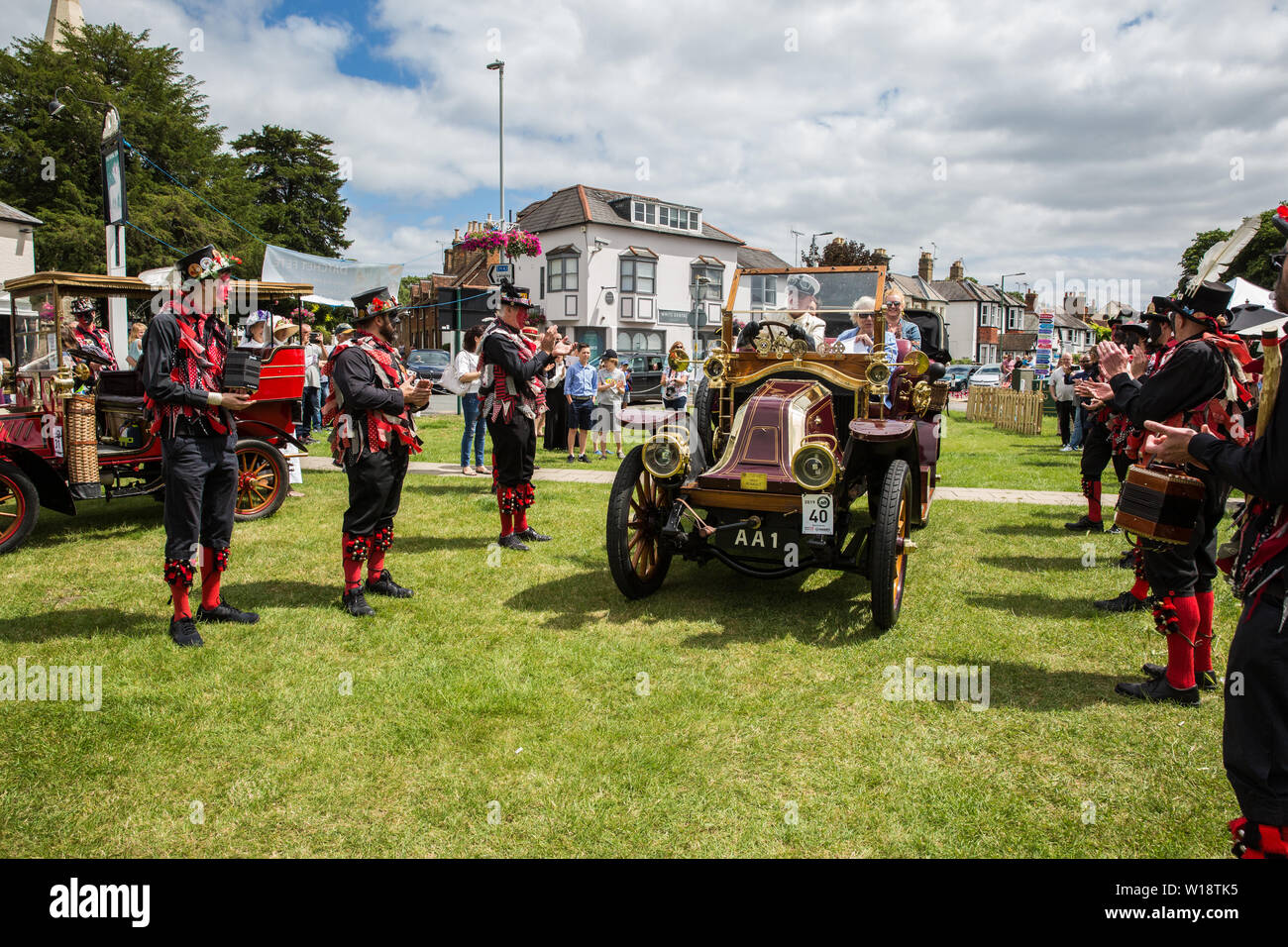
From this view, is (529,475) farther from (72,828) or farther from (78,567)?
(72,828)

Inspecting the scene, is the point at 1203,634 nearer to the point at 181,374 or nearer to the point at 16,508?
the point at 181,374

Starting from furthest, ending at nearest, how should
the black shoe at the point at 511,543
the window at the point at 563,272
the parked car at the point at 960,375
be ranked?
1. the window at the point at 563,272
2. the parked car at the point at 960,375
3. the black shoe at the point at 511,543

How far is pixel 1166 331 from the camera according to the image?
17.1 feet

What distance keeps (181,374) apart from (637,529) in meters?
2.93

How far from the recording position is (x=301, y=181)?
4488cm

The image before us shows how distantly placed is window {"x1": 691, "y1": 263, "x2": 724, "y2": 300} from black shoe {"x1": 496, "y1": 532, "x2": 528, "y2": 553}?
114 ft

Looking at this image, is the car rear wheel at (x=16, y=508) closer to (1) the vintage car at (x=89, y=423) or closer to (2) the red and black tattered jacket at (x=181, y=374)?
(1) the vintage car at (x=89, y=423)

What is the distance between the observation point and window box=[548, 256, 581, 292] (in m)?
38.0

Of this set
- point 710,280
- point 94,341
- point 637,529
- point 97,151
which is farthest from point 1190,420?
point 710,280

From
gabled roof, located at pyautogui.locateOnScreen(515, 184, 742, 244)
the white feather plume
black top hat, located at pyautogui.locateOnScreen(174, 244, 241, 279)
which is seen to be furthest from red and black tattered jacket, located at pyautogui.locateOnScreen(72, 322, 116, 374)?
gabled roof, located at pyautogui.locateOnScreen(515, 184, 742, 244)

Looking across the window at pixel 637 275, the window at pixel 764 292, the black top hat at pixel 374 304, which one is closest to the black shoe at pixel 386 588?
the black top hat at pixel 374 304

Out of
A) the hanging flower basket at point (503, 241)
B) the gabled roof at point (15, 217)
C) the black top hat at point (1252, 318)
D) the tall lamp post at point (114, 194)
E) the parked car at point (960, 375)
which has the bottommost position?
the black top hat at point (1252, 318)

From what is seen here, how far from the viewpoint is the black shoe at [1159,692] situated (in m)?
3.83
